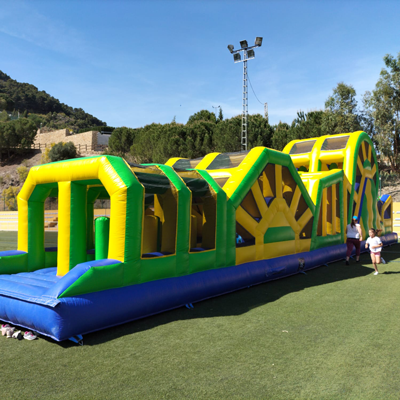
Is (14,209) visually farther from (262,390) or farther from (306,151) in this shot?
(262,390)

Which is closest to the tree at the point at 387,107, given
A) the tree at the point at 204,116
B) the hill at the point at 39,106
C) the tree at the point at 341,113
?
the tree at the point at 341,113

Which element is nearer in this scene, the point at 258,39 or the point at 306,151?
the point at 306,151

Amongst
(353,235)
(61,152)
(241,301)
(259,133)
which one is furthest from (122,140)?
(241,301)

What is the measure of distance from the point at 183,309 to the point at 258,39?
61.9 ft

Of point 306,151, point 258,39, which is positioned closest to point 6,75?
point 258,39

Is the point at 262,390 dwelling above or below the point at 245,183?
below

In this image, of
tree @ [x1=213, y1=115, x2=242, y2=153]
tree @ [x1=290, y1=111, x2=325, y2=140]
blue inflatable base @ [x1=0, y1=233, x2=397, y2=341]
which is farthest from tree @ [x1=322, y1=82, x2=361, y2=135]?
blue inflatable base @ [x1=0, y1=233, x2=397, y2=341]

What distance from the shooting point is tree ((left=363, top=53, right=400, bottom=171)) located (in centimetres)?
2600

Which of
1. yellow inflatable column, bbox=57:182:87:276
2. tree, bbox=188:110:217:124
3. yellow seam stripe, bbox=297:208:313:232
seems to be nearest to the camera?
yellow inflatable column, bbox=57:182:87:276

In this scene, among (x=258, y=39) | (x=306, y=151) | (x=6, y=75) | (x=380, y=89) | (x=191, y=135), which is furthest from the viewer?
(x=6, y=75)

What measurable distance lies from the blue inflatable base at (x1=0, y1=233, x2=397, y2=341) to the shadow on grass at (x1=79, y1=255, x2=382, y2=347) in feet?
0.32

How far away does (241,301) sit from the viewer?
20.7ft

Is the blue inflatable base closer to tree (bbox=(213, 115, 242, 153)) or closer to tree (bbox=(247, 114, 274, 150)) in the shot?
tree (bbox=(213, 115, 242, 153))

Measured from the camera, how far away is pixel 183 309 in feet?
19.0
